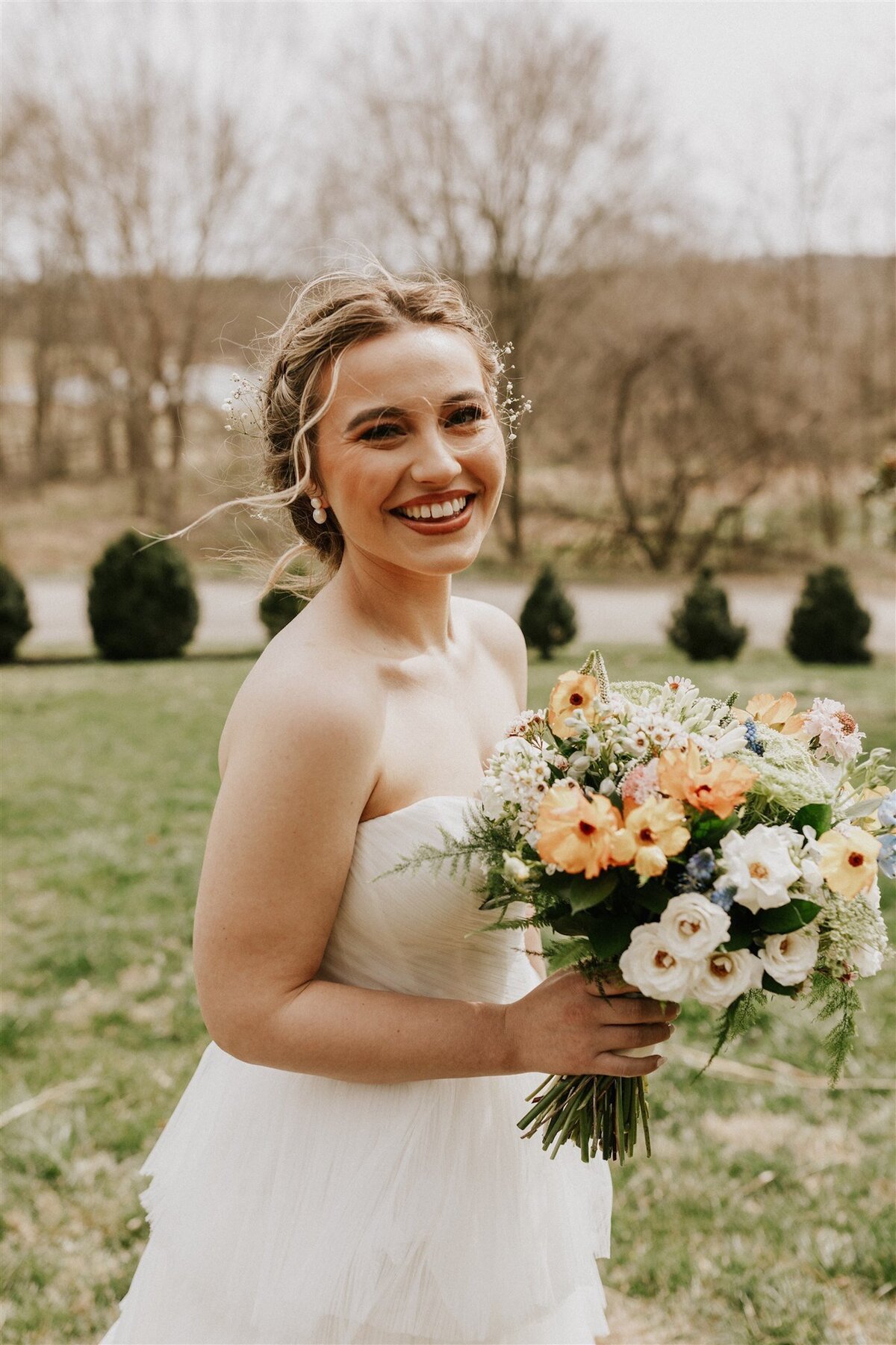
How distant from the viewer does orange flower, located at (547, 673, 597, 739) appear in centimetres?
169

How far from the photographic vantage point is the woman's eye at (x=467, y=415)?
6.32 ft

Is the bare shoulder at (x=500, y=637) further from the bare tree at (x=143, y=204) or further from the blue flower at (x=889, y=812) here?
the bare tree at (x=143, y=204)

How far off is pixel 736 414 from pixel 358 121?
10.4 m

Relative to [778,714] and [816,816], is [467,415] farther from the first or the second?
[816,816]

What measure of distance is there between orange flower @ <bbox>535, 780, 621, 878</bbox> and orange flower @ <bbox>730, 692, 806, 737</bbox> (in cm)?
53

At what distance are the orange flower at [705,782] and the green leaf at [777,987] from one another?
0.97 feet

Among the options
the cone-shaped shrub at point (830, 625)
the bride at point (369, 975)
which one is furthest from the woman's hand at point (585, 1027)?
the cone-shaped shrub at point (830, 625)

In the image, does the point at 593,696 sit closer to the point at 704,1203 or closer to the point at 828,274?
the point at 704,1203

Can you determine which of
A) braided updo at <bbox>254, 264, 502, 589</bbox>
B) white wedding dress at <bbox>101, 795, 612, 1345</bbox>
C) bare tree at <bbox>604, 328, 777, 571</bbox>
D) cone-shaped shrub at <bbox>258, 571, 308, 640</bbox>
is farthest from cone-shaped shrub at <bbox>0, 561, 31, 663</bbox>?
bare tree at <bbox>604, 328, 777, 571</bbox>

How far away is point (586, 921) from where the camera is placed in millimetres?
1588

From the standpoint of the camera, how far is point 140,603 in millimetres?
13688

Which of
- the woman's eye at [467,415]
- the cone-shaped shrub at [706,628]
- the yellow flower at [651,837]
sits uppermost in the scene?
the woman's eye at [467,415]

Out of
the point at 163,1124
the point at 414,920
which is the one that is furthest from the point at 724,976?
the point at 163,1124

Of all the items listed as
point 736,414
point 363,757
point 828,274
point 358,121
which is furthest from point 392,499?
point 828,274
